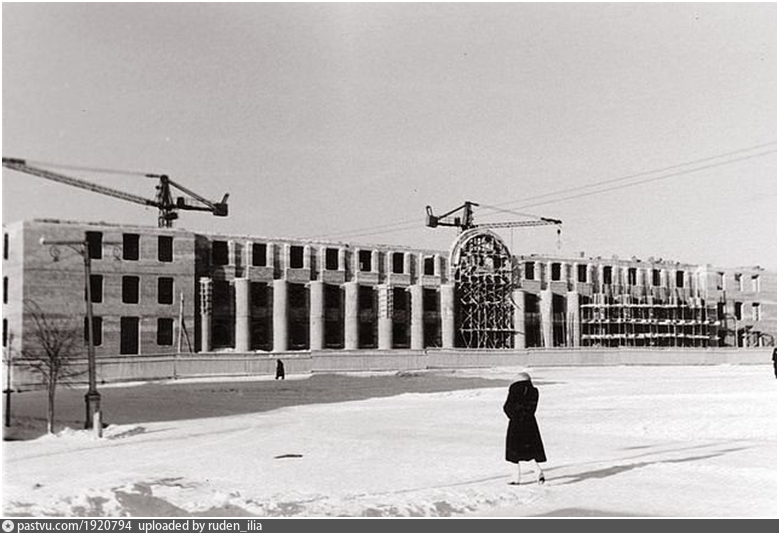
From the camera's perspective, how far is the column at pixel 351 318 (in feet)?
222

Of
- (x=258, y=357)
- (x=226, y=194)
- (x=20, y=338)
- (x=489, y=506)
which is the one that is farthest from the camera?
(x=258, y=357)

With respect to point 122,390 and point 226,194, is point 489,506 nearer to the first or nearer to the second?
point 226,194

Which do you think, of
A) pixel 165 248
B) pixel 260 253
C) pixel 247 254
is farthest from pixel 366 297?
pixel 165 248

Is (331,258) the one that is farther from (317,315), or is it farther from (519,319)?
(519,319)

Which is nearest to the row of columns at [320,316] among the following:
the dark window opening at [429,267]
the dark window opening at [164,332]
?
the dark window opening at [429,267]

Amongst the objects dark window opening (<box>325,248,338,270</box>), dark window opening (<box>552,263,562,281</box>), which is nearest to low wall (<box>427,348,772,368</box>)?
dark window opening (<box>552,263,562,281</box>)

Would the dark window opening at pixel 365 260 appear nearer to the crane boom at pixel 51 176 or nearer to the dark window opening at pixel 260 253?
the dark window opening at pixel 260 253

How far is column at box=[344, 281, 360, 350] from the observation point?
67.6 metres

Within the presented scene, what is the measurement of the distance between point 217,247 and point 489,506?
2071 inches

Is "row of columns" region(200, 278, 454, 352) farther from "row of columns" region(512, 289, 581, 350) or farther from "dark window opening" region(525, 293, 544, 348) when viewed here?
"dark window opening" region(525, 293, 544, 348)

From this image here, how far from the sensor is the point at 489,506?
1233 centimetres

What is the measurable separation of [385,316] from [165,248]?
1895cm

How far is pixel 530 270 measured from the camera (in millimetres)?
76625

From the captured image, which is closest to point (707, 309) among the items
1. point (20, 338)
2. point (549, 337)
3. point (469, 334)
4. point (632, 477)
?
point (549, 337)
